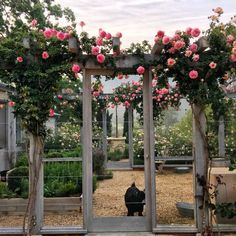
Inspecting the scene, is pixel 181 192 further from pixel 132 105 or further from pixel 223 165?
pixel 132 105

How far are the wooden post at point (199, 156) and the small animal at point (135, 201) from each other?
27.6 inches

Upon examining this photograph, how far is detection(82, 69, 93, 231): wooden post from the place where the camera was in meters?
4.67

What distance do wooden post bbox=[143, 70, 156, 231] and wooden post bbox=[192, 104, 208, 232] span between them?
54 centimetres

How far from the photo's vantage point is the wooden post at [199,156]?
15.1ft

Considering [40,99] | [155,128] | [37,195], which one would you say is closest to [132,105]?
[155,128]

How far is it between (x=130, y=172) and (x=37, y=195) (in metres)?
1.24

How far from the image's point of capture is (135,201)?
480 cm

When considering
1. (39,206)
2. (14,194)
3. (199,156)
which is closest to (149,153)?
(199,156)

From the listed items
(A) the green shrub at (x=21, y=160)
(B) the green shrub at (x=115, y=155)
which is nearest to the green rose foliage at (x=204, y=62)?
(B) the green shrub at (x=115, y=155)

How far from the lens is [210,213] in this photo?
4.61 meters

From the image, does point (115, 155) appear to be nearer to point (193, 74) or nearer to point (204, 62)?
point (193, 74)

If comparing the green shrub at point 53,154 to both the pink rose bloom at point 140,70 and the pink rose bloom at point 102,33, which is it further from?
the pink rose bloom at point 102,33

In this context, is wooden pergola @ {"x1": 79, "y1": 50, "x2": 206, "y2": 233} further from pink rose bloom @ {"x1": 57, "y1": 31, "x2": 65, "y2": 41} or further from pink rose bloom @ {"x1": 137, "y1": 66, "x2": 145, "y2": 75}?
pink rose bloom @ {"x1": 57, "y1": 31, "x2": 65, "y2": 41}

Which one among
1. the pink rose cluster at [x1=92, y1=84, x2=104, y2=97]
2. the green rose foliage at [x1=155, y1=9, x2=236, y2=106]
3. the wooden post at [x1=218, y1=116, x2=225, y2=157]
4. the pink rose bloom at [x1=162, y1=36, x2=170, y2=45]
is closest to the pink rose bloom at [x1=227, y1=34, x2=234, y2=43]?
the green rose foliage at [x1=155, y1=9, x2=236, y2=106]
